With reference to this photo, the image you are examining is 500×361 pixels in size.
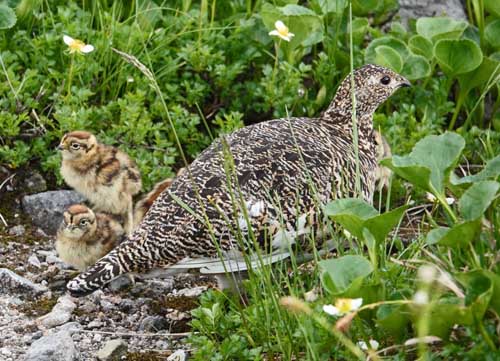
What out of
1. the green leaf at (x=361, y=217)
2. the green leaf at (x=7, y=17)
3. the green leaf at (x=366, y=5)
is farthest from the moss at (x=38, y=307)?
the green leaf at (x=366, y=5)

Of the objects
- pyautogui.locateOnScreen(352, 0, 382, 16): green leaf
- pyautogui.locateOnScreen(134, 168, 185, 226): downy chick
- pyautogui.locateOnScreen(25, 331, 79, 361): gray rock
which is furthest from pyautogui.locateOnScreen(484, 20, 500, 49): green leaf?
pyautogui.locateOnScreen(25, 331, 79, 361): gray rock

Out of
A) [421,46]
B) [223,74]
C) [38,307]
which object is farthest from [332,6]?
[38,307]

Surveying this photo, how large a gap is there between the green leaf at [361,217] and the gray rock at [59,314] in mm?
1710

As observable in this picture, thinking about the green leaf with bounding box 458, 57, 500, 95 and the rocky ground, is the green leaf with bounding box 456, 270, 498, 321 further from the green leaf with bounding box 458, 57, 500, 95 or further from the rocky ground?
the green leaf with bounding box 458, 57, 500, 95

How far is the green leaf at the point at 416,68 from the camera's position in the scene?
6.12m

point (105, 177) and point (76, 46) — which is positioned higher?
point (76, 46)

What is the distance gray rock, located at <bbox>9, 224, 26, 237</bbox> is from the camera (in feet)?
18.3

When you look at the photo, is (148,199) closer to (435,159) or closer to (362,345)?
(362,345)

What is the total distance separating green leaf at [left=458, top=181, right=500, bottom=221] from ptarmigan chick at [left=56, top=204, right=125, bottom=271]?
2394mm

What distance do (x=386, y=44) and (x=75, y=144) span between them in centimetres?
199

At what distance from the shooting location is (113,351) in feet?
Result: 14.5

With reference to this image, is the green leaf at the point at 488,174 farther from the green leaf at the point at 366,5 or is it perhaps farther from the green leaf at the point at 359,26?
the green leaf at the point at 366,5

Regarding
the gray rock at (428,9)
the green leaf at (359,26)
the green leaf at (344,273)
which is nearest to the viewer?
the green leaf at (344,273)

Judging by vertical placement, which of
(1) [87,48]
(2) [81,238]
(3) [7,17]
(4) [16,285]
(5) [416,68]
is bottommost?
(4) [16,285]
